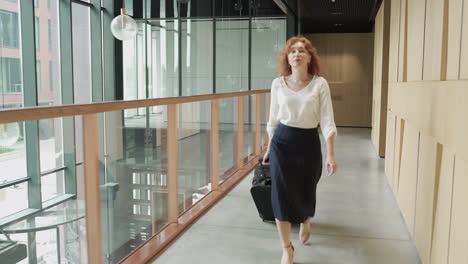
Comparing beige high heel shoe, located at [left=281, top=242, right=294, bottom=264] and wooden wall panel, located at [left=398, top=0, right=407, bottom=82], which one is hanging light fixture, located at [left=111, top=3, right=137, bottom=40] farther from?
beige high heel shoe, located at [left=281, top=242, right=294, bottom=264]

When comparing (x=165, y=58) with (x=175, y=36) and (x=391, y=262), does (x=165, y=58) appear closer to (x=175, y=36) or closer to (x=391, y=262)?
(x=175, y=36)

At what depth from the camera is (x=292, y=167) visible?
3.41 meters

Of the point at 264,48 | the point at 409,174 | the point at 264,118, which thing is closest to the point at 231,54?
the point at 264,48

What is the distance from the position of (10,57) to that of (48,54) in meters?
1.28

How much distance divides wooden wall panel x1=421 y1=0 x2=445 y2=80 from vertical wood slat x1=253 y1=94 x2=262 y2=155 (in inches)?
189

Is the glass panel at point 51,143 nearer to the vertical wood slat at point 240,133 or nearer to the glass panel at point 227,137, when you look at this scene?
the glass panel at point 227,137

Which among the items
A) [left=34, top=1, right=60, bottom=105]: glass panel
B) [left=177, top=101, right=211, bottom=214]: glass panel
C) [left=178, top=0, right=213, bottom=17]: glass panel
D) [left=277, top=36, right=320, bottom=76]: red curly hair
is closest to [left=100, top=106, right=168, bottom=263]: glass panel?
[left=177, top=101, right=211, bottom=214]: glass panel

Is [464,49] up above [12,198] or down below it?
above

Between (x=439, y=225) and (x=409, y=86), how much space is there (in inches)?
74.3

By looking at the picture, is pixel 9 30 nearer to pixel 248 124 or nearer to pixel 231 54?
pixel 248 124

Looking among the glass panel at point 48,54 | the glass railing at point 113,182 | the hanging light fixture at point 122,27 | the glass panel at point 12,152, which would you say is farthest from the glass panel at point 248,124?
the glass panel at point 12,152

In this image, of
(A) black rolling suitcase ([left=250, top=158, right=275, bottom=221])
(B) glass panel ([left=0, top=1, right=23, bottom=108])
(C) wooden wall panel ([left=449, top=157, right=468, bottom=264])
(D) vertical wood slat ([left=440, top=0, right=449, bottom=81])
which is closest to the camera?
(C) wooden wall panel ([left=449, top=157, right=468, bottom=264])

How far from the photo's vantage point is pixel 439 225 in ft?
9.47

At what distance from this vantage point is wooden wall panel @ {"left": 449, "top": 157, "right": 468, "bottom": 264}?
2276mm
